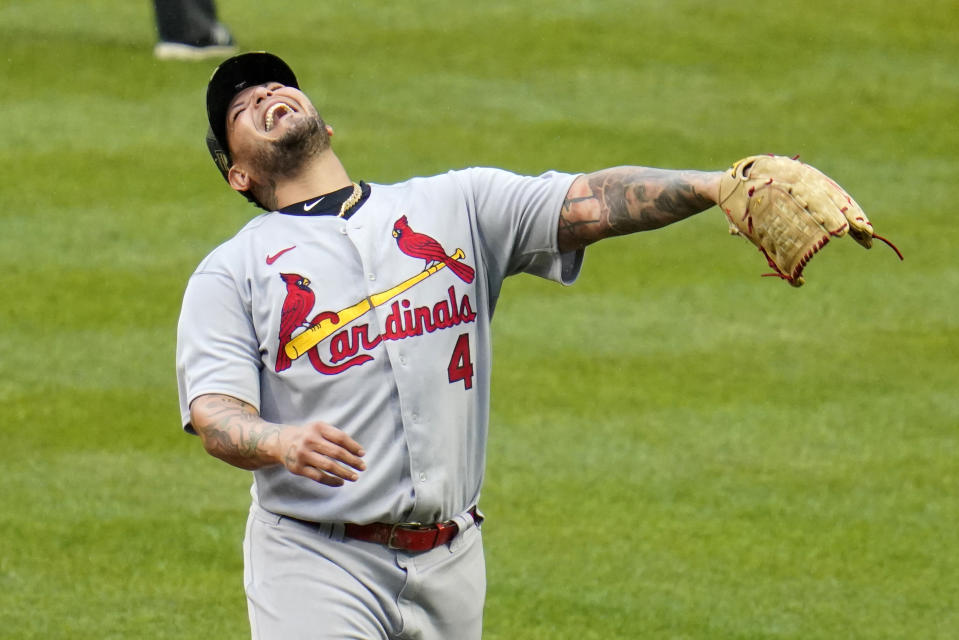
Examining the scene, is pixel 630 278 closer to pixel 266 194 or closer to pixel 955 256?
pixel 955 256

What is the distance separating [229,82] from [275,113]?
163mm

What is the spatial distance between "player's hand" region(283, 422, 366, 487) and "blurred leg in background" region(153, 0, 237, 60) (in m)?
9.83

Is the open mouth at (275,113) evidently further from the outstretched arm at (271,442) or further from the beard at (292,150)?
the outstretched arm at (271,442)

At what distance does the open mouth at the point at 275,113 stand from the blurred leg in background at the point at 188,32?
9.11 meters

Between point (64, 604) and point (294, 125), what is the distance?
2.76 metres

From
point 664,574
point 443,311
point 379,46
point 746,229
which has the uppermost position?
point 746,229

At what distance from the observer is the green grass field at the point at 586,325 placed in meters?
5.93

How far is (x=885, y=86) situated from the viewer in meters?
12.3

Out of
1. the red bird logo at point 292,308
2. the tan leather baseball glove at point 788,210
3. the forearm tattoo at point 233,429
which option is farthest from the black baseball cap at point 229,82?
the tan leather baseball glove at point 788,210

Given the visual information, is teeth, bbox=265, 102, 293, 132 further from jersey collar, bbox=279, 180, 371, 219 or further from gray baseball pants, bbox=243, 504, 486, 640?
gray baseball pants, bbox=243, 504, 486, 640

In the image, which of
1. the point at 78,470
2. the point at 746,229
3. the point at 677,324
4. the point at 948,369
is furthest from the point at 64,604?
the point at 948,369

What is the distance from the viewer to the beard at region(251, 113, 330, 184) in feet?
12.0

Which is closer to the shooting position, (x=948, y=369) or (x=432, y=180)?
(x=432, y=180)

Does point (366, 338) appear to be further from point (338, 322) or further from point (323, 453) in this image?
point (323, 453)
